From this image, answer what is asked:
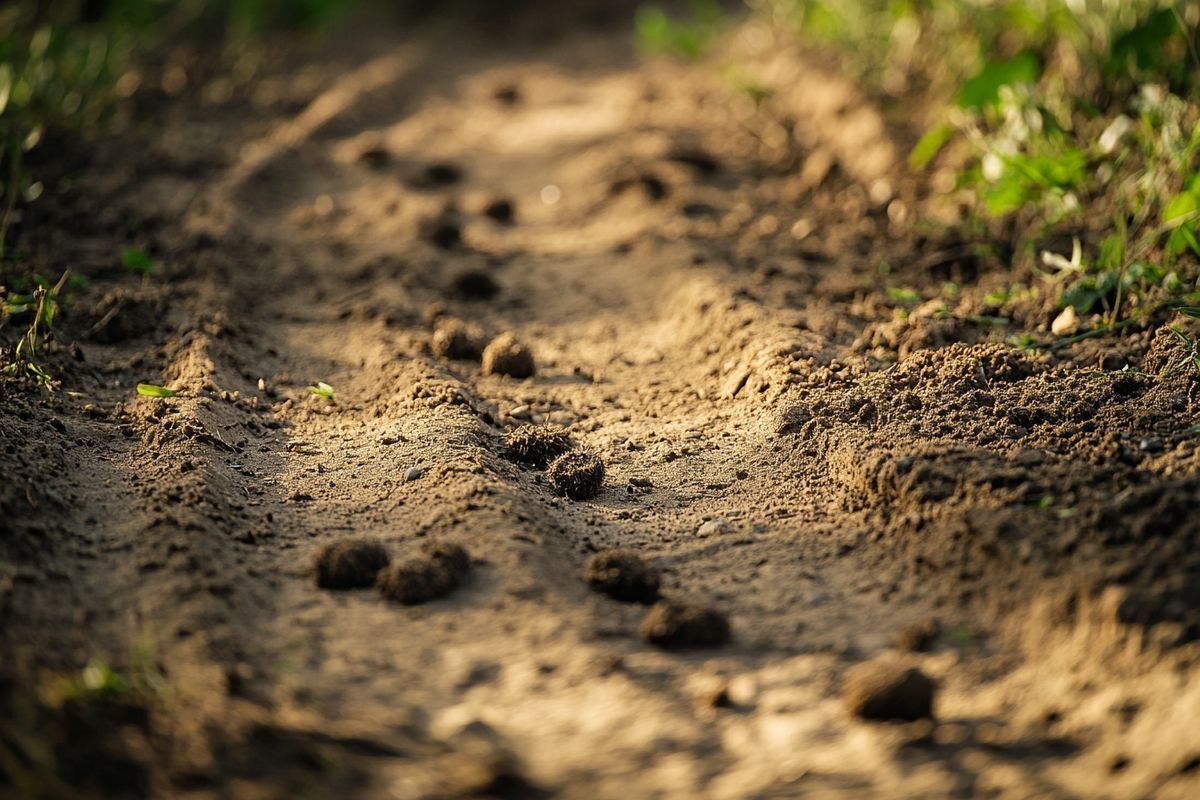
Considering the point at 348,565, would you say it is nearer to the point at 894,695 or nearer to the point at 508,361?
the point at 894,695

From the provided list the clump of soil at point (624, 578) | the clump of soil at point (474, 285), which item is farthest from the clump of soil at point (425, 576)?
the clump of soil at point (474, 285)

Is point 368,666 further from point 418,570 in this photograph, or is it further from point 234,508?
point 234,508

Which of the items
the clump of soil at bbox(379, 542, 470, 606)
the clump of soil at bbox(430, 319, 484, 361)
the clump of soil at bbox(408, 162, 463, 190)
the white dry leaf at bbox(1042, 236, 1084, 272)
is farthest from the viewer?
the clump of soil at bbox(408, 162, 463, 190)

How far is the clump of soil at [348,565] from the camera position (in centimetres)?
219

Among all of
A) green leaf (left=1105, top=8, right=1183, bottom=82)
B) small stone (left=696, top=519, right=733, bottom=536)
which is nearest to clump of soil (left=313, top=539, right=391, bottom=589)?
small stone (left=696, top=519, right=733, bottom=536)

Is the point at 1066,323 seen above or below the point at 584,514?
above

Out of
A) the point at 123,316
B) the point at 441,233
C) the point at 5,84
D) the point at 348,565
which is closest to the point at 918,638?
the point at 348,565

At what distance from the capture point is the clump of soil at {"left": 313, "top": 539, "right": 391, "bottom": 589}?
219 centimetres

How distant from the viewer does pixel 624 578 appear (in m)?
2.18

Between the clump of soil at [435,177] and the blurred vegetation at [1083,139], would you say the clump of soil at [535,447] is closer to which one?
the blurred vegetation at [1083,139]

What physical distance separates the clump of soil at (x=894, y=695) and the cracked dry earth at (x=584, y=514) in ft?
0.07

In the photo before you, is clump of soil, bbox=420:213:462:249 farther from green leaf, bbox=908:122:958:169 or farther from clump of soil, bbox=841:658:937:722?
clump of soil, bbox=841:658:937:722

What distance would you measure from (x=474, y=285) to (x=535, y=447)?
1.22 m

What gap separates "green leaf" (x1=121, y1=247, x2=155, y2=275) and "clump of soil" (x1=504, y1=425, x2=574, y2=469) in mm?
1682
